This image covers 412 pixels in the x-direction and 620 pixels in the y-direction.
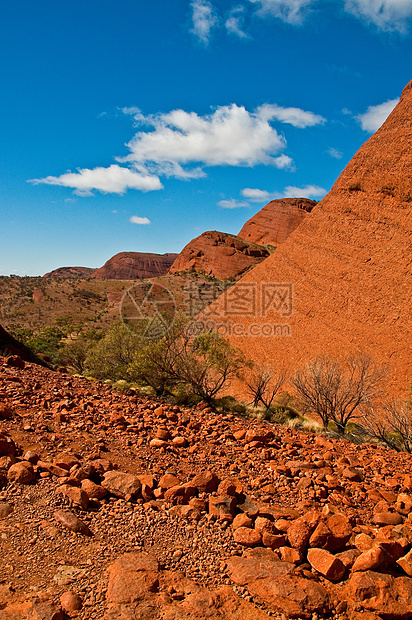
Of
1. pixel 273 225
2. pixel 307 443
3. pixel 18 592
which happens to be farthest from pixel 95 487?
pixel 273 225

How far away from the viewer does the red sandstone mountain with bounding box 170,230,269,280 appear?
67438 millimetres

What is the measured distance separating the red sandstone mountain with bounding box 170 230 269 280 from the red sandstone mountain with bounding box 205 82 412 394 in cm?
4309

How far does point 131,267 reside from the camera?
131 meters

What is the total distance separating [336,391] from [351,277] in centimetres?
885

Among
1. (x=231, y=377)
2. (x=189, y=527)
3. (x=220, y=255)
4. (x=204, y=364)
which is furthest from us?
(x=220, y=255)

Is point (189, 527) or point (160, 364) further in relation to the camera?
point (160, 364)

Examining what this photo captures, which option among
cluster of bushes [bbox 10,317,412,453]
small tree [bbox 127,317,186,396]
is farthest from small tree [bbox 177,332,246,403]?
small tree [bbox 127,317,186,396]

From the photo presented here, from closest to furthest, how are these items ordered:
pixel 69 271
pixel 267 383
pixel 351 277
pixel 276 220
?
pixel 267 383 → pixel 351 277 → pixel 276 220 → pixel 69 271

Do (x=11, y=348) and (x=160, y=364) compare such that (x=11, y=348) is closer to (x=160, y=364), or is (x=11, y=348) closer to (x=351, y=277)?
(x=160, y=364)

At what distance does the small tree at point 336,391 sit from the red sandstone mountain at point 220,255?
51.3m

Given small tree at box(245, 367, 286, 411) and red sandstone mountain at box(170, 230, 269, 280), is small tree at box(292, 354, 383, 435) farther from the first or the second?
red sandstone mountain at box(170, 230, 269, 280)

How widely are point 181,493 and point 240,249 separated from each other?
6813 centimetres

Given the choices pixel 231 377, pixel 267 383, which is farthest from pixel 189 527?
pixel 267 383

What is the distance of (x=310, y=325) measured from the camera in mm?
19438
